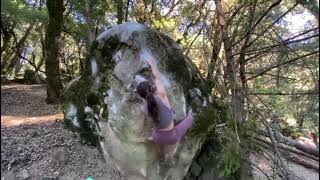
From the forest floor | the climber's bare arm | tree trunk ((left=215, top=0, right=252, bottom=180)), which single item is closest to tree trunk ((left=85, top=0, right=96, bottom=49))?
the forest floor

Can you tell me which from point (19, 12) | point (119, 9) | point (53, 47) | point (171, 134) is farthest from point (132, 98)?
point (119, 9)

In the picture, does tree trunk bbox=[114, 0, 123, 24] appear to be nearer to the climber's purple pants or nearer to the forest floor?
the forest floor

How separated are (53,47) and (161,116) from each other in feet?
10.6

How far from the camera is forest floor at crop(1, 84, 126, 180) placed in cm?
454

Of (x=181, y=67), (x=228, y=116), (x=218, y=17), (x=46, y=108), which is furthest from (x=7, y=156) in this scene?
(x=218, y=17)

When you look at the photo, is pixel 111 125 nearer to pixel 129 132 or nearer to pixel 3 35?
pixel 129 132

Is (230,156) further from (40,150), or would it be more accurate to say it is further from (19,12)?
(19,12)

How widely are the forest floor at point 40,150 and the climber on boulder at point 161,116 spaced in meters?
0.96

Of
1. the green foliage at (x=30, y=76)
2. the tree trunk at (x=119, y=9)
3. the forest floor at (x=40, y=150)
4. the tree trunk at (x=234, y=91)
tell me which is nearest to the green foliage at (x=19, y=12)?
the forest floor at (x=40, y=150)

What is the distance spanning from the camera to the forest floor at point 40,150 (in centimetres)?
454

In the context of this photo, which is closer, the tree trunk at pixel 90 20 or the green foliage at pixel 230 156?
the green foliage at pixel 230 156

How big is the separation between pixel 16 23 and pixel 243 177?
369 cm

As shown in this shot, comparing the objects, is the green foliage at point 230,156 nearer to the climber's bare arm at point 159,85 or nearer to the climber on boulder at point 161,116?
the climber on boulder at point 161,116

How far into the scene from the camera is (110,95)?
15.8 feet
